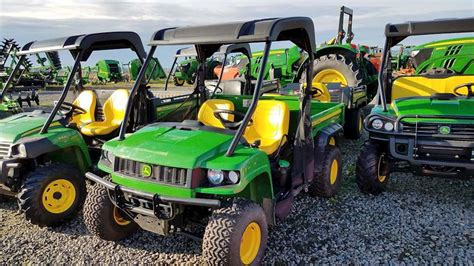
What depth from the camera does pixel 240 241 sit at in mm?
2463

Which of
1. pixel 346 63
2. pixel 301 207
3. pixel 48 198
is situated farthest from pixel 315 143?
pixel 346 63

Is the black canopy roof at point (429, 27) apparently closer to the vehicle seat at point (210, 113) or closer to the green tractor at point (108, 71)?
the vehicle seat at point (210, 113)

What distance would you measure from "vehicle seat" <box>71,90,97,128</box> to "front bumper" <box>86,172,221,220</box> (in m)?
2.60

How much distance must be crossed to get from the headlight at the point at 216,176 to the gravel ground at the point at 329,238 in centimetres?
83

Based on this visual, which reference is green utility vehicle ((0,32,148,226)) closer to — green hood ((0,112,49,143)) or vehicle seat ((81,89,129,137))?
green hood ((0,112,49,143))

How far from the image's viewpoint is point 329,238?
331cm

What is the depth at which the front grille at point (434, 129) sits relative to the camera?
365 cm

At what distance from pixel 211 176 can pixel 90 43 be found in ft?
7.98

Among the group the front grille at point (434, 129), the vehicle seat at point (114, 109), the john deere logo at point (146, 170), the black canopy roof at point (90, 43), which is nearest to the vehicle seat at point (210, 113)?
the black canopy roof at point (90, 43)

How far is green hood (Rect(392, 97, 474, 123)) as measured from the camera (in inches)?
150

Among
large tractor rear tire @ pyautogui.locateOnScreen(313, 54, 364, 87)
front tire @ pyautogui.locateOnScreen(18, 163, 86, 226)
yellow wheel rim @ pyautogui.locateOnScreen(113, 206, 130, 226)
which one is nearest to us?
yellow wheel rim @ pyautogui.locateOnScreen(113, 206, 130, 226)

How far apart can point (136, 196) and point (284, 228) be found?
→ 1.49 metres

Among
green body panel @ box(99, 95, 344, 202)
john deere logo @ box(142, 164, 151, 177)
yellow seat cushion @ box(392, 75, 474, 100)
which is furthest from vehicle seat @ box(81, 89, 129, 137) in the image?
yellow seat cushion @ box(392, 75, 474, 100)

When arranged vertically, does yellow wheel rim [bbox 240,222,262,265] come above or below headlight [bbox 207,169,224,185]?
below
